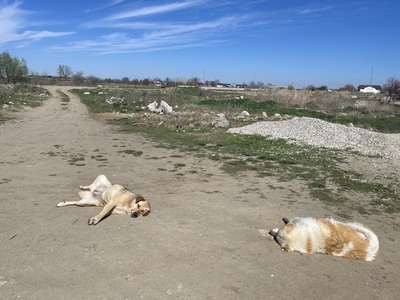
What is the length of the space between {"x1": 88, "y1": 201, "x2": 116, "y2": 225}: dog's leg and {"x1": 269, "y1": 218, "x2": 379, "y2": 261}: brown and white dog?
8.30 feet

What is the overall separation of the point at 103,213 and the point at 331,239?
312 cm

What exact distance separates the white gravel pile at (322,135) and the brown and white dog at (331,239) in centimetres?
723

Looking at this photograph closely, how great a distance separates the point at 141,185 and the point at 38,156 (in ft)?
12.7

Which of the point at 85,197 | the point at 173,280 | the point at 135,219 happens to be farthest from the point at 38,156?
the point at 173,280

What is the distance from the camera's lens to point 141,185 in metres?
6.89

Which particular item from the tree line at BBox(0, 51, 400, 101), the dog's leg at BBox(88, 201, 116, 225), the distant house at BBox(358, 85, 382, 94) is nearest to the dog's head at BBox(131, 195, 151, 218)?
the dog's leg at BBox(88, 201, 116, 225)

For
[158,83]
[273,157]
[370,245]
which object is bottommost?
[273,157]

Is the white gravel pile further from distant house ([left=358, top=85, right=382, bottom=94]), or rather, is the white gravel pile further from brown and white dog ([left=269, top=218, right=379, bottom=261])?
distant house ([left=358, top=85, right=382, bottom=94])

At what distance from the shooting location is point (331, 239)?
4.20 m

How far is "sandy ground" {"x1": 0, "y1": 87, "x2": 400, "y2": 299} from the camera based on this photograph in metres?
3.56

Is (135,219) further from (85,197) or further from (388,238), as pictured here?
(388,238)

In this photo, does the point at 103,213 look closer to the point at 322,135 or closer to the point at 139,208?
the point at 139,208

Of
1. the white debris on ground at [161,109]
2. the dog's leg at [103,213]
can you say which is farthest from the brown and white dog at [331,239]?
the white debris on ground at [161,109]

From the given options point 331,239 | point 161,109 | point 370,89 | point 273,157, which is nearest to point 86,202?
point 331,239
